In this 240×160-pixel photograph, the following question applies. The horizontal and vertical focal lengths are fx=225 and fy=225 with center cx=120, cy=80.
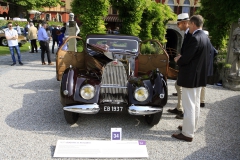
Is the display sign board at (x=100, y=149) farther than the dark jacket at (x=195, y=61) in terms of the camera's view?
No

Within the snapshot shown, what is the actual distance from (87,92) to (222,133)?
104 inches

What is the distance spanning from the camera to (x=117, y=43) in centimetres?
556

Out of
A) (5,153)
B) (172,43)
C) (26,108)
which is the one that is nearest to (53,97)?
(26,108)

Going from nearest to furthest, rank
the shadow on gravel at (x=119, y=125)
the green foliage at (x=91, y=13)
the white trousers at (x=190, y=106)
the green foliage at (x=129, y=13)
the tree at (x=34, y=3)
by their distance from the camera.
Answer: the white trousers at (x=190, y=106)
the shadow on gravel at (x=119, y=125)
the green foliage at (x=91, y=13)
the green foliage at (x=129, y=13)
the tree at (x=34, y=3)

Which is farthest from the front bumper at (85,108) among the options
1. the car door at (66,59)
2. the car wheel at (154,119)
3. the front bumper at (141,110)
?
the car door at (66,59)

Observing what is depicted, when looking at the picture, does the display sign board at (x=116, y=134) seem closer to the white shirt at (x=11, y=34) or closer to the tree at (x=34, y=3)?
the white shirt at (x=11, y=34)

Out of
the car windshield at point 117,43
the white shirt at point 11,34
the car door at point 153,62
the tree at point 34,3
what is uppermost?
the tree at point 34,3

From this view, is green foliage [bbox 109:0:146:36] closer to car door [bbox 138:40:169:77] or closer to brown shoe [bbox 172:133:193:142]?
car door [bbox 138:40:169:77]

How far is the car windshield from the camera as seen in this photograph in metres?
5.53

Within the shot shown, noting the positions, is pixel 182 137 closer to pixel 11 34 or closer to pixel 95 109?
pixel 95 109

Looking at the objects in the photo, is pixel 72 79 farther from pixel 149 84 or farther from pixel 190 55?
pixel 190 55

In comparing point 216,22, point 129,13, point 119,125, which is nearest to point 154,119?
point 119,125

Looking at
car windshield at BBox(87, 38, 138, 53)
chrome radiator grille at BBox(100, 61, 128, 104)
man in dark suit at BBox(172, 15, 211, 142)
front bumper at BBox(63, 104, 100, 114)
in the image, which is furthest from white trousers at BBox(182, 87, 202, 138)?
car windshield at BBox(87, 38, 138, 53)

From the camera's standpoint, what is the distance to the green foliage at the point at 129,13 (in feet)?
32.1
